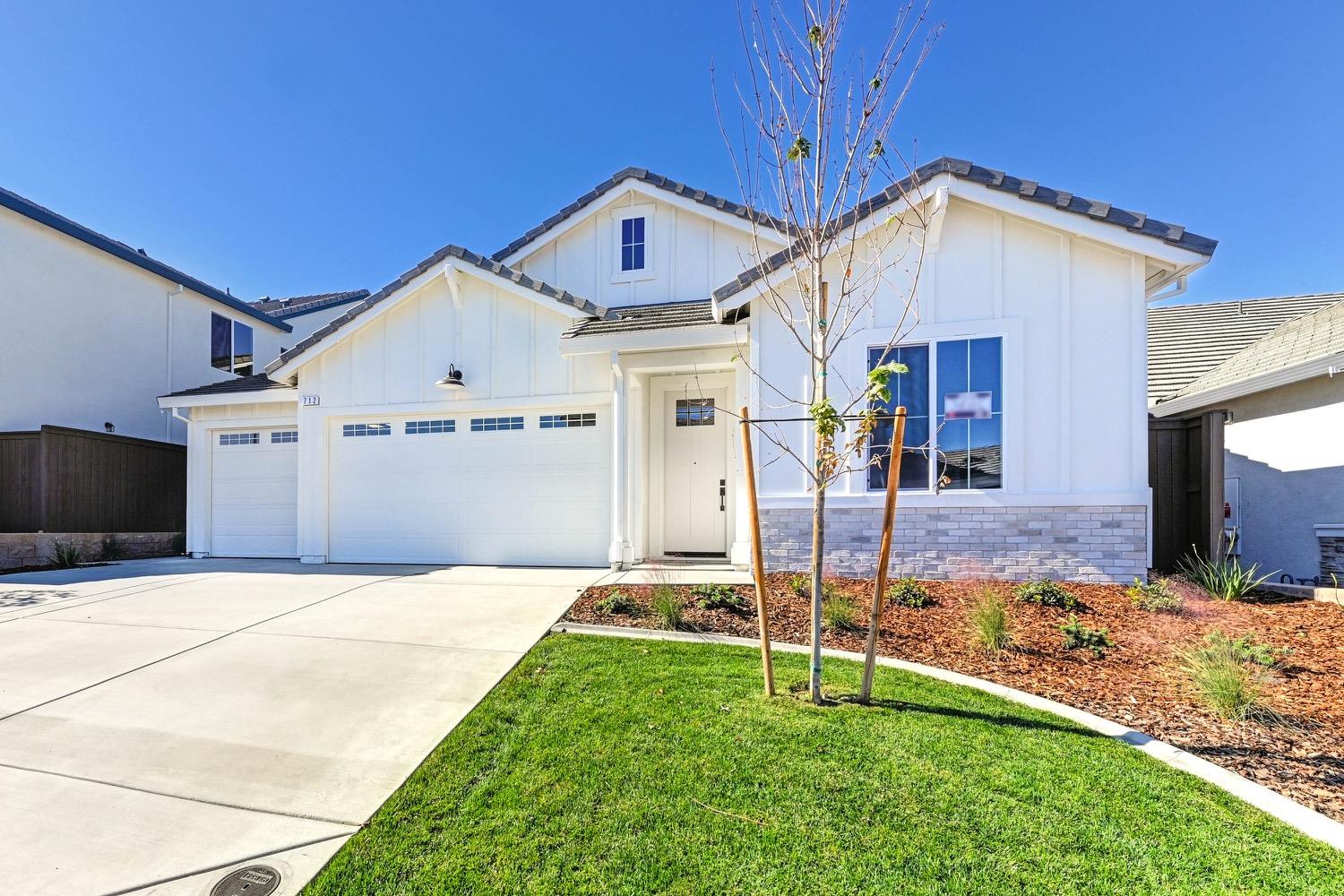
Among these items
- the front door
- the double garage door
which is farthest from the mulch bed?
the double garage door

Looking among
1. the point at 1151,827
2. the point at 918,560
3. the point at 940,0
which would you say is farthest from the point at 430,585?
the point at 940,0

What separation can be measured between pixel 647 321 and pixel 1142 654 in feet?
22.8

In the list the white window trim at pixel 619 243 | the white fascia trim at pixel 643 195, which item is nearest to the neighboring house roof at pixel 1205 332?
the white fascia trim at pixel 643 195

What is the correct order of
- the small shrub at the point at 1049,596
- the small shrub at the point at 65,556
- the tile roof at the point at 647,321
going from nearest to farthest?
the small shrub at the point at 1049,596
the tile roof at the point at 647,321
the small shrub at the point at 65,556

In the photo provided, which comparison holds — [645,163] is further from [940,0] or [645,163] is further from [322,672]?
[322,672]

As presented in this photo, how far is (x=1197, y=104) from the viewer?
9.48 meters

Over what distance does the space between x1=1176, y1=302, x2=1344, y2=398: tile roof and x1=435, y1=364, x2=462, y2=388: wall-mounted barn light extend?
11.7 meters

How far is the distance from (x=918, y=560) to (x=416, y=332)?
28.4 ft

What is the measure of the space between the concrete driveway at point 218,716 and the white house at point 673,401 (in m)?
2.56

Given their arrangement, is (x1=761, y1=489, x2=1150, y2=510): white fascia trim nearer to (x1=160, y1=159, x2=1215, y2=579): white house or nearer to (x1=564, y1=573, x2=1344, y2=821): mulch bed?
(x1=160, y1=159, x2=1215, y2=579): white house

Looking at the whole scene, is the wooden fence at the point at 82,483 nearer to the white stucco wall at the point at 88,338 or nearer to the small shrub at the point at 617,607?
the white stucco wall at the point at 88,338

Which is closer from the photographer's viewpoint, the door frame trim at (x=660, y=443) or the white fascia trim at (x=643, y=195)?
the door frame trim at (x=660, y=443)

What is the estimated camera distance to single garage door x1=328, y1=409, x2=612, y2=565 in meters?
8.99

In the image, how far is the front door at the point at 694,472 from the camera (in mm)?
8812
